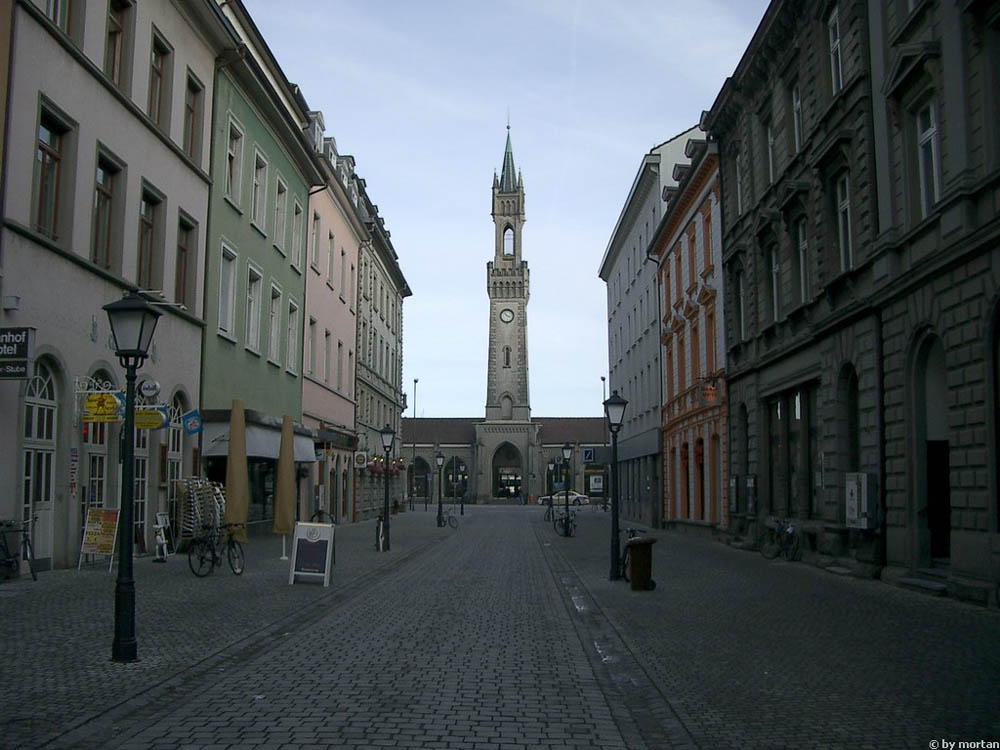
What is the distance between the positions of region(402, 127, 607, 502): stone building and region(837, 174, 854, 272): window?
8047 cm

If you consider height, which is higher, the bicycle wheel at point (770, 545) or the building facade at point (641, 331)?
the building facade at point (641, 331)

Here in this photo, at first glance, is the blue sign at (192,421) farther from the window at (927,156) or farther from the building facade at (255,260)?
the window at (927,156)

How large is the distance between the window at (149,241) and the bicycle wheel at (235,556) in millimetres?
6514

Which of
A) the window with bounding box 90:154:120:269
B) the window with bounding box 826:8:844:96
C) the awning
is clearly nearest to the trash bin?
→ the awning

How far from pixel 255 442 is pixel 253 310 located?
4299 mm

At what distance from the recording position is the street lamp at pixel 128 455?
9414mm

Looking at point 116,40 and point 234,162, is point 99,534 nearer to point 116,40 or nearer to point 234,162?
point 116,40

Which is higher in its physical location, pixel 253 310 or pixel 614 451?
pixel 253 310

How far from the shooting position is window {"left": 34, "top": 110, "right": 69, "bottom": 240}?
673 inches

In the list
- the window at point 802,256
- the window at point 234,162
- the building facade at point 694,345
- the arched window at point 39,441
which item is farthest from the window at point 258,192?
the window at point 802,256

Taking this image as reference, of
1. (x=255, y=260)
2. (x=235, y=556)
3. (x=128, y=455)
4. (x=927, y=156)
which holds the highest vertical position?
(x=255, y=260)

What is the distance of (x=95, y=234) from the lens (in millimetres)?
19438

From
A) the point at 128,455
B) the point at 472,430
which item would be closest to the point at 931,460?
the point at 128,455

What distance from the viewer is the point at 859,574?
712 inches
